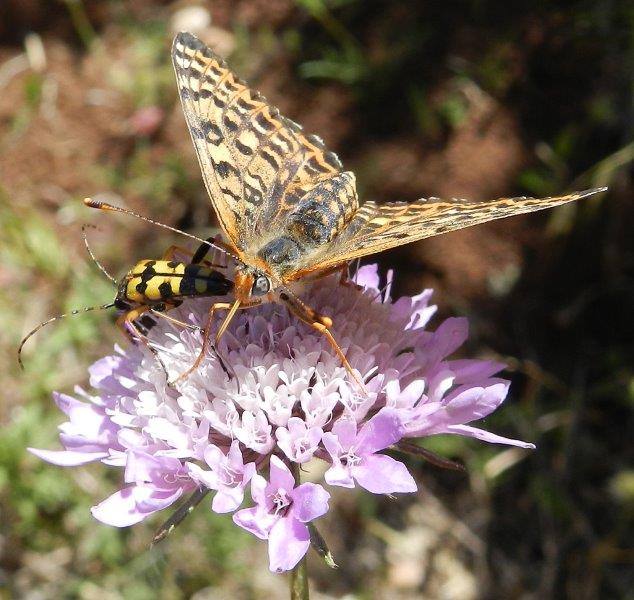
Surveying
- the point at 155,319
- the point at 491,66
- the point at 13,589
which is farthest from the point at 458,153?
the point at 13,589

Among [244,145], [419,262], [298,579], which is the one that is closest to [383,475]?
[298,579]

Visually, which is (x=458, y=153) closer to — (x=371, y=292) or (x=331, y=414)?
(x=371, y=292)

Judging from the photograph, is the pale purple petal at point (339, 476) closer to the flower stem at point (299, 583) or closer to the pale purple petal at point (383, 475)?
the pale purple petal at point (383, 475)

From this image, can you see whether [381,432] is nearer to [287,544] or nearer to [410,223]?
[287,544]

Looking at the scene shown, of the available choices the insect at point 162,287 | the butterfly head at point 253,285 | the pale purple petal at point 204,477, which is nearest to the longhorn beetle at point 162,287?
the insect at point 162,287

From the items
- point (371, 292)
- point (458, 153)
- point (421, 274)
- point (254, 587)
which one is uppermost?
point (371, 292)

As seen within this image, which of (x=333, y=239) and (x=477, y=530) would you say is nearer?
(x=333, y=239)
